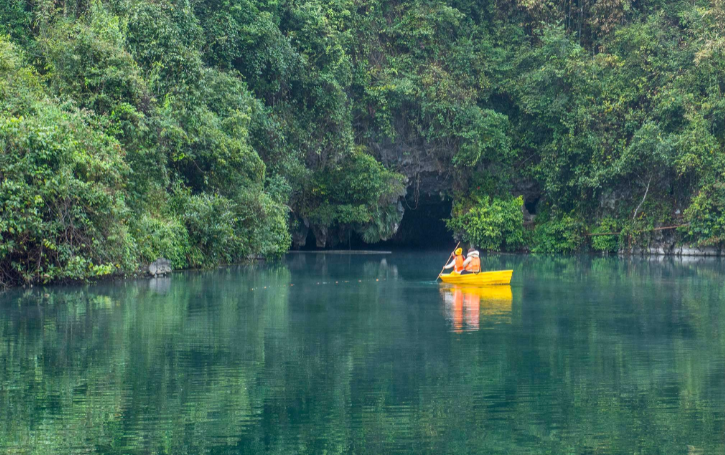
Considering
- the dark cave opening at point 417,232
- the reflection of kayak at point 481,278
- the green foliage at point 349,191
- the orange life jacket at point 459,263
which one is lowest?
the reflection of kayak at point 481,278

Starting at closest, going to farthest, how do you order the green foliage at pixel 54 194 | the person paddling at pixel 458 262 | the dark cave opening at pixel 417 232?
1. the green foliage at pixel 54 194
2. the person paddling at pixel 458 262
3. the dark cave opening at pixel 417 232

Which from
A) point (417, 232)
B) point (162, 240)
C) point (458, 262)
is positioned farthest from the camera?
point (417, 232)

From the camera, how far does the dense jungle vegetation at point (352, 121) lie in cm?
2434

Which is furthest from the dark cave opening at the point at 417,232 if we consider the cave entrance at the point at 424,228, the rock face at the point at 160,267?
the rock face at the point at 160,267

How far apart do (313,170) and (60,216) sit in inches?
807

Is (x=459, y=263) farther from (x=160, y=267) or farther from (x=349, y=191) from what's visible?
(x=349, y=191)

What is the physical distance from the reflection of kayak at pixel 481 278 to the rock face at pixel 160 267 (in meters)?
8.24

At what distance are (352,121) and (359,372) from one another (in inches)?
1265

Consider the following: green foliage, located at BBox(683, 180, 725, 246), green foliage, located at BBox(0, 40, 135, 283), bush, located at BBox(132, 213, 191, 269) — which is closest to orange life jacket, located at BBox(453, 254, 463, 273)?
bush, located at BBox(132, 213, 191, 269)

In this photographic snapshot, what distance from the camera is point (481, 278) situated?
24.1m

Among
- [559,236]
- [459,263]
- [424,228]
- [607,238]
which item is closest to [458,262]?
[459,263]

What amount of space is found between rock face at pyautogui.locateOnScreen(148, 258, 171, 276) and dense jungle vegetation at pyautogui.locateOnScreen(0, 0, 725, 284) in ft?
1.01

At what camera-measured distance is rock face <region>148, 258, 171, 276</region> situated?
2603cm

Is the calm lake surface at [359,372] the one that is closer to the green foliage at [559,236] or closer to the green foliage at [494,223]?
the green foliage at [559,236]
